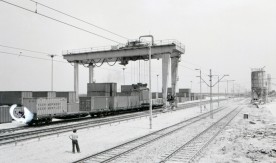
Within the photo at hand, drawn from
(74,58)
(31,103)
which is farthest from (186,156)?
(74,58)

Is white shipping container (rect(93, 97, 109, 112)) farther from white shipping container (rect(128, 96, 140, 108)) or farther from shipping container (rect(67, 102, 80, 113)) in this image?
white shipping container (rect(128, 96, 140, 108))

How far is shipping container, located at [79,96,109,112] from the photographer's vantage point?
3622 centimetres

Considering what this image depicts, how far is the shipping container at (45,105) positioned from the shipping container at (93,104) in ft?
13.5

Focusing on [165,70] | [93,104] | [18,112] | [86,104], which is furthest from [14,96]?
[165,70]

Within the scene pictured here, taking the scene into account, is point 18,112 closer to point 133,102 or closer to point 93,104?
point 93,104

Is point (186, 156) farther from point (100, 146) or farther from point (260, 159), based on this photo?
point (100, 146)

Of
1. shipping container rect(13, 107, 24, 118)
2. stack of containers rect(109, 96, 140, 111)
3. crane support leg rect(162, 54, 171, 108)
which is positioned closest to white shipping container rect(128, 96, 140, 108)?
stack of containers rect(109, 96, 140, 111)

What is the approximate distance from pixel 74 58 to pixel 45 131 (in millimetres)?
28826

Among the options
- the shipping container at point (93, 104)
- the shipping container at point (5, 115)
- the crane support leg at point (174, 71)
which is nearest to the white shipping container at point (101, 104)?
the shipping container at point (93, 104)

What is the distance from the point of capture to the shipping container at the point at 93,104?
36.2 meters

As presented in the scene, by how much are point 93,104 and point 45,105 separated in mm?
8629

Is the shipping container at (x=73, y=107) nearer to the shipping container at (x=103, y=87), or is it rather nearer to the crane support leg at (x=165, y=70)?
the shipping container at (x=103, y=87)

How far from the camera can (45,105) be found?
95.0 ft

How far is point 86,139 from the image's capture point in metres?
21.2
